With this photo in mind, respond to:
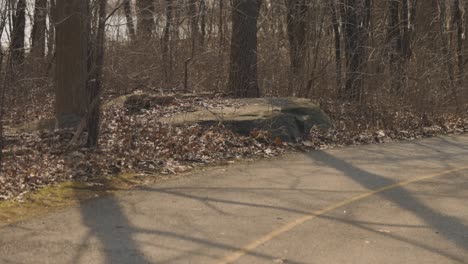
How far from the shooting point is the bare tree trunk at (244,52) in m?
17.1

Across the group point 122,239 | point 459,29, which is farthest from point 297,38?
point 122,239

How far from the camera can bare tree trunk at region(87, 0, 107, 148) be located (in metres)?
10.9

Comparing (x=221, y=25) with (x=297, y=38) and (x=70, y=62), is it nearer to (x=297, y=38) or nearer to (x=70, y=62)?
(x=297, y=38)

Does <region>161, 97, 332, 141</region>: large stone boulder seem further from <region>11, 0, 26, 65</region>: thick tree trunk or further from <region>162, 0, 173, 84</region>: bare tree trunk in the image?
<region>162, 0, 173, 84</region>: bare tree trunk

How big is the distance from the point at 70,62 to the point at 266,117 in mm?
4337

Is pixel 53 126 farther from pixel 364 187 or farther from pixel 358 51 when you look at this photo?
pixel 358 51

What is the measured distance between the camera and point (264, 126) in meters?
13.5

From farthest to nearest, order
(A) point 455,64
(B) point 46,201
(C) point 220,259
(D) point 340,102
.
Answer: (A) point 455,64, (D) point 340,102, (B) point 46,201, (C) point 220,259

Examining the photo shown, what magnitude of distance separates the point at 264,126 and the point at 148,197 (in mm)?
5388

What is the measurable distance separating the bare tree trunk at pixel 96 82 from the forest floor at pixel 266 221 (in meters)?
2.14

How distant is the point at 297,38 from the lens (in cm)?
1936

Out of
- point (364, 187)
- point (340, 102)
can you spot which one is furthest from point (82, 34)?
point (340, 102)

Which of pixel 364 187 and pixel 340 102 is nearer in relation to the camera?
pixel 364 187

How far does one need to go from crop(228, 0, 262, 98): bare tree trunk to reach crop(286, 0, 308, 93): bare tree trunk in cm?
147
